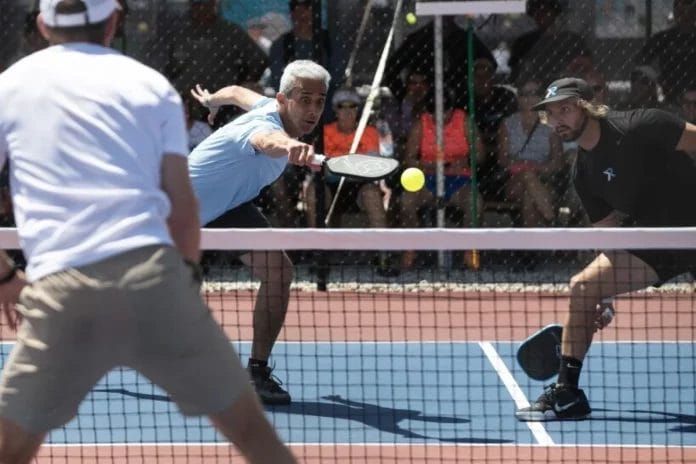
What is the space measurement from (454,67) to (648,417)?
4.86 metres

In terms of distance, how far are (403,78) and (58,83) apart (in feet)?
25.1

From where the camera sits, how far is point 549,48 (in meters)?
11.2

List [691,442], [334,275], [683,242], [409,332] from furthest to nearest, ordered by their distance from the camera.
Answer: [334,275] < [409,332] < [691,442] < [683,242]

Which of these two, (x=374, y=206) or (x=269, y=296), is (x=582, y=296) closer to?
(x=269, y=296)

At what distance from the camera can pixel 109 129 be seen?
370 centimetres

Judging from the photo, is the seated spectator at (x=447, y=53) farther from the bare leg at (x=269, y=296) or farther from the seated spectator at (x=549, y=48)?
the bare leg at (x=269, y=296)

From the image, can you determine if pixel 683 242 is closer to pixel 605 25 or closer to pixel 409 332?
pixel 409 332

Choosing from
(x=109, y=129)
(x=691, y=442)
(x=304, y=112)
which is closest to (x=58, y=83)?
(x=109, y=129)

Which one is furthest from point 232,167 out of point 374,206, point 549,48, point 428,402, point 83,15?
point 549,48

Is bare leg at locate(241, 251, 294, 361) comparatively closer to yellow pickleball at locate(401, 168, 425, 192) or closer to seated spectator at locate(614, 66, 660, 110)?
yellow pickleball at locate(401, 168, 425, 192)

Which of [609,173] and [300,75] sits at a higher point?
[300,75]

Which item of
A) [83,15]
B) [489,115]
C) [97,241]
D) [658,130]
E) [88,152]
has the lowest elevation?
[489,115]

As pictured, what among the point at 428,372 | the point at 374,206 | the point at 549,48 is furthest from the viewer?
the point at 549,48

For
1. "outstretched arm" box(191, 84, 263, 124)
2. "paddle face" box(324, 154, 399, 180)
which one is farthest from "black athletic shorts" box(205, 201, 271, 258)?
"paddle face" box(324, 154, 399, 180)
